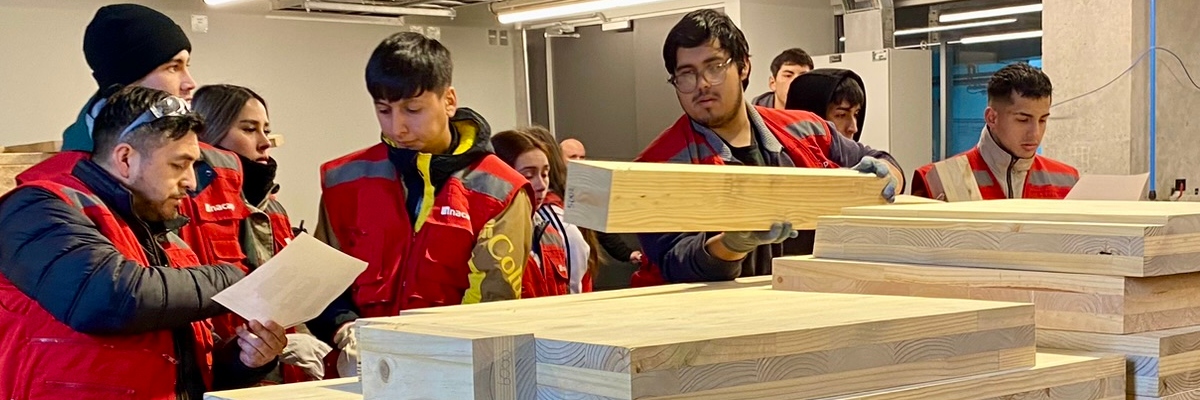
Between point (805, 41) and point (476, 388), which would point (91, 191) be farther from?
point (805, 41)

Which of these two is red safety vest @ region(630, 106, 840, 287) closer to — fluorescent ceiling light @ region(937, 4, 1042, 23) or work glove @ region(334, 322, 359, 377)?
work glove @ region(334, 322, 359, 377)

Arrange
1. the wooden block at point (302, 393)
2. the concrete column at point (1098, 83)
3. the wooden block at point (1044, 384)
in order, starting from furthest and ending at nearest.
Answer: the concrete column at point (1098, 83) → the wooden block at point (302, 393) → the wooden block at point (1044, 384)

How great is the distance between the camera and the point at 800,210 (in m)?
2.61

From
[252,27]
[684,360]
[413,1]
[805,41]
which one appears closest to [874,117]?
[805,41]

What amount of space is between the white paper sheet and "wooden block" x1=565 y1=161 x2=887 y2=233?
35.7 inches

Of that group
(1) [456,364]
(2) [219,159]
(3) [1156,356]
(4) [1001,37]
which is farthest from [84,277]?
(4) [1001,37]

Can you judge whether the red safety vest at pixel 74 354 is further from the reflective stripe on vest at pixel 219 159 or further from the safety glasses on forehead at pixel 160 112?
the reflective stripe on vest at pixel 219 159

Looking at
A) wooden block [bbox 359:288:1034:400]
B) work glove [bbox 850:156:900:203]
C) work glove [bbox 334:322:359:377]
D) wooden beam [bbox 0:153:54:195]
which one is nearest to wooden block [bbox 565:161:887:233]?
work glove [bbox 850:156:900:203]

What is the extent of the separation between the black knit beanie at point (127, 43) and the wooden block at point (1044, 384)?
2.08 m

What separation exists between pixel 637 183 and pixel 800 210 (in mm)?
473

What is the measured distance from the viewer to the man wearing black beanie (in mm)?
3062

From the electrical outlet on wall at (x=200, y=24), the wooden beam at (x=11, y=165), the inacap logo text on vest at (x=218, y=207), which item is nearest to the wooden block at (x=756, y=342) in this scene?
the inacap logo text on vest at (x=218, y=207)

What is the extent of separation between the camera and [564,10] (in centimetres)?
902

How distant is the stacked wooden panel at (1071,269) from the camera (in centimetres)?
208
